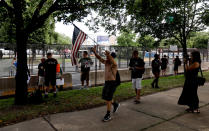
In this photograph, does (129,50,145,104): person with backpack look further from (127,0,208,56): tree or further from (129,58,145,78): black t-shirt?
(127,0,208,56): tree

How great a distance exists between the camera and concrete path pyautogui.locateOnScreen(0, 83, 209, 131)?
12.6 feet

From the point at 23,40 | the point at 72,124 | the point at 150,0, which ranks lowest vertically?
the point at 72,124

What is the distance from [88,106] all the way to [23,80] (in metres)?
2.25

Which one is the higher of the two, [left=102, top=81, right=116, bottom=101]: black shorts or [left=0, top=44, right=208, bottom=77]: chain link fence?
[left=0, top=44, right=208, bottom=77]: chain link fence

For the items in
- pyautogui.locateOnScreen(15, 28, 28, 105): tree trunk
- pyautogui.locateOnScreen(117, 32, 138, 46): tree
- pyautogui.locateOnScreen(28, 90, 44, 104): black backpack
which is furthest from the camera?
pyautogui.locateOnScreen(117, 32, 138, 46): tree

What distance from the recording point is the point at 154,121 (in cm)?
424

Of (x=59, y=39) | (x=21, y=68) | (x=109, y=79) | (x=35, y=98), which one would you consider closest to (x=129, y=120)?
(x=109, y=79)

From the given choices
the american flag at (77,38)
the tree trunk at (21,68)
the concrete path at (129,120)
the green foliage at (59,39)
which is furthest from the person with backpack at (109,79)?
the green foliage at (59,39)

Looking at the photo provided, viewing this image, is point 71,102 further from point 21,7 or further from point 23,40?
point 21,7

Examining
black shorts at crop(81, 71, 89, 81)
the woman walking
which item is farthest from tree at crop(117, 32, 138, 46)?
the woman walking

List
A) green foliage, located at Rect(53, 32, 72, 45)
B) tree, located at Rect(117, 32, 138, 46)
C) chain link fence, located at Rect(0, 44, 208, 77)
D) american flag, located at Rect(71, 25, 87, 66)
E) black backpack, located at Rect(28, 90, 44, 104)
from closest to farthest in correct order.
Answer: black backpack, located at Rect(28, 90, 44, 104)
american flag, located at Rect(71, 25, 87, 66)
chain link fence, located at Rect(0, 44, 208, 77)
green foliage, located at Rect(53, 32, 72, 45)
tree, located at Rect(117, 32, 138, 46)

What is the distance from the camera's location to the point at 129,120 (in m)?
4.31

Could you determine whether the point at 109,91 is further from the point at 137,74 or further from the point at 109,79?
the point at 137,74

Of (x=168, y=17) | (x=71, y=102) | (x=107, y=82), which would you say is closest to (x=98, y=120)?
(x=107, y=82)
